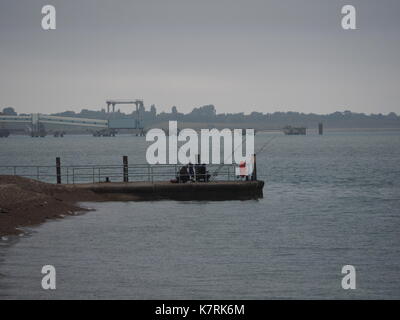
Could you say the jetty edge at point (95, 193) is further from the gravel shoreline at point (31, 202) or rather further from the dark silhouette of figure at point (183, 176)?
the dark silhouette of figure at point (183, 176)

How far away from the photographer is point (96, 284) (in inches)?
905

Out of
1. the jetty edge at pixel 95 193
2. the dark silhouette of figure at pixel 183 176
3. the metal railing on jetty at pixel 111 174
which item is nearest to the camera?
the jetty edge at pixel 95 193

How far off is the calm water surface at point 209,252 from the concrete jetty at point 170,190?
56 centimetres

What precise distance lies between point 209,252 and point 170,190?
Result: 15357 mm

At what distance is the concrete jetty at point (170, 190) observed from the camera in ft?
145

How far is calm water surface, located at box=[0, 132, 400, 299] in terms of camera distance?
22.7 m

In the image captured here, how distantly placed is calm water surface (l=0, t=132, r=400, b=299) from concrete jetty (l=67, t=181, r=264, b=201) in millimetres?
564

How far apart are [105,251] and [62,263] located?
9.90 feet

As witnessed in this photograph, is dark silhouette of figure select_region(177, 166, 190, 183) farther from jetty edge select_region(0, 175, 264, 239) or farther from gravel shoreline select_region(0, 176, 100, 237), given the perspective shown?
gravel shoreline select_region(0, 176, 100, 237)

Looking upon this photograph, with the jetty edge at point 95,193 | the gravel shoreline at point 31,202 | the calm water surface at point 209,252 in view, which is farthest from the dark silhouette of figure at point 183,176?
the gravel shoreline at point 31,202

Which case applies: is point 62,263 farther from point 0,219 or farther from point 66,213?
point 66,213

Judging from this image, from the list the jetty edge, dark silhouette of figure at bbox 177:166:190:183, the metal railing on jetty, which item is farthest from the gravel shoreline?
dark silhouette of figure at bbox 177:166:190:183
